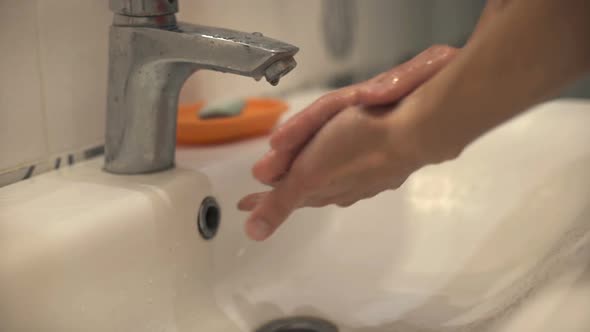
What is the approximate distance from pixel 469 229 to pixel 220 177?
23 cm

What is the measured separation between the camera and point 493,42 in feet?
1.05

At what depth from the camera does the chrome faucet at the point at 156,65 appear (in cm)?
47

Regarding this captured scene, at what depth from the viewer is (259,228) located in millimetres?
417

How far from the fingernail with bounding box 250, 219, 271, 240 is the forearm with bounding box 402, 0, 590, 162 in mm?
120

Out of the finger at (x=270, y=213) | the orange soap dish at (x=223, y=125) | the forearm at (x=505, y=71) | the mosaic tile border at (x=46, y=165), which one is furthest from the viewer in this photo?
the orange soap dish at (x=223, y=125)

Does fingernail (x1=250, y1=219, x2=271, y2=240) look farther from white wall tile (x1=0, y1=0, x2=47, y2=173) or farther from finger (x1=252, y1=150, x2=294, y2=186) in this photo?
white wall tile (x1=0, y1=0, x2=47, y2=173)

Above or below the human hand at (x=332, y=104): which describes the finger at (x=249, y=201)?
below

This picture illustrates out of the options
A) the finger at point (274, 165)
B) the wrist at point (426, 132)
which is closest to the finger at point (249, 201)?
the finger at point (274, 165)

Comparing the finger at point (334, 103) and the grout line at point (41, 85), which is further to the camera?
the grout line at point (41, 85)

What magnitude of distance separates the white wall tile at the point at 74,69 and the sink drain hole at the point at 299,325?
0.74 ft

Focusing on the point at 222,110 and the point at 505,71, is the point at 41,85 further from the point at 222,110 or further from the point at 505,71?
the point at 505,71

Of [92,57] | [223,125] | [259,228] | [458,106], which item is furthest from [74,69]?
[458,106]

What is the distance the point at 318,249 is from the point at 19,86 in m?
0.30

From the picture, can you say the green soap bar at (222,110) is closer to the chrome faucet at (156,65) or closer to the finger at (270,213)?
the chrome faucet at (156,65)
